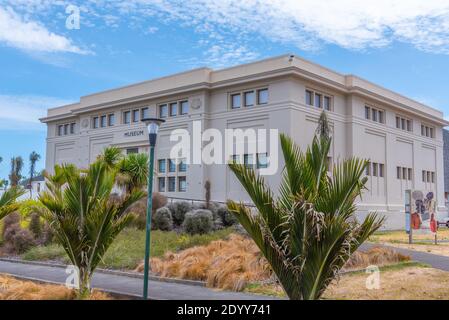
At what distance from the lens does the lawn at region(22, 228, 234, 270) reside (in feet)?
55.4

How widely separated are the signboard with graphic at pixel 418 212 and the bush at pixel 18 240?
18867mm

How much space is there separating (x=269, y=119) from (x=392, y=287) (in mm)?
25787

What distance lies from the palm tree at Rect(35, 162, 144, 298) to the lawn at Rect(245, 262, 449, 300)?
12.3 ft

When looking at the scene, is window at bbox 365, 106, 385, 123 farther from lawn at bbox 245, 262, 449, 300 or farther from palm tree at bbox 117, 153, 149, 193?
lawn at bbox 245, 262, 449, 300

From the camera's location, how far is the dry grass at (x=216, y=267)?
505 inches

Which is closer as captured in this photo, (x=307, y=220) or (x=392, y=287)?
(x=307, y=220)

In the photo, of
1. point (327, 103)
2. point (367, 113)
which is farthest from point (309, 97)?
point (367, 113)

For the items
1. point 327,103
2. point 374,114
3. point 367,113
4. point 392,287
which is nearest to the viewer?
point 392,287

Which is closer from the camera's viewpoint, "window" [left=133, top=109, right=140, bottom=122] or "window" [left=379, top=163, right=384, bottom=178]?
"window" [left=379, top=163, right=384, bottom=178]

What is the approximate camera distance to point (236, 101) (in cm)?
4019

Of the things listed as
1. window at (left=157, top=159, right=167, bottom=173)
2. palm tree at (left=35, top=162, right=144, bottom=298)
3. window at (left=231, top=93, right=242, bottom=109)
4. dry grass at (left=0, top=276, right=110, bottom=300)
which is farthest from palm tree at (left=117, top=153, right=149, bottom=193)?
dry grass at (left=0, top=276, right=110, bottom=300)

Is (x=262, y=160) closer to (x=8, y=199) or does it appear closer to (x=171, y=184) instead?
(x=171, y=184)
